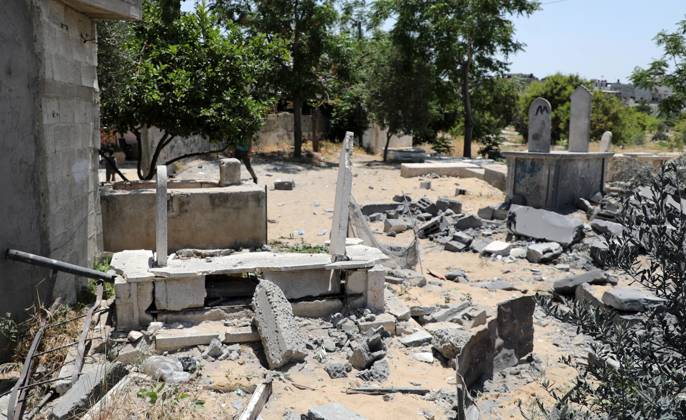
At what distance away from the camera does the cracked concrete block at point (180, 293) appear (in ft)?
19.8

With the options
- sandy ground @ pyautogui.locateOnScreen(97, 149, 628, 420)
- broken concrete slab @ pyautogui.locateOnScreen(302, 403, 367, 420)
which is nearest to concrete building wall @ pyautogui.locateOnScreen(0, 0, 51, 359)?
sandy ground @ pyautogui.locateOnScreen(97, 149, 628, 420)

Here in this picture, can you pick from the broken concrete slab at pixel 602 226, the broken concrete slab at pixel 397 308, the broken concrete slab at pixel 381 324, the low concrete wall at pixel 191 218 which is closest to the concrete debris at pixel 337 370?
the broken concrete slab at pixel 381 324

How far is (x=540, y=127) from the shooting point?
14.3 m

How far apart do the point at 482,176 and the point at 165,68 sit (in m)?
10.5

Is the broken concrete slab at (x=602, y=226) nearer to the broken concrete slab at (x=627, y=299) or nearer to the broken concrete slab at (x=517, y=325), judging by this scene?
the broken concrete slab at (x=627, y=299)

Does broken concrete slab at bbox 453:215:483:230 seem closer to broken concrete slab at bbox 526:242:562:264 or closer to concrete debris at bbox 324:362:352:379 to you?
broken concrete slab at bbox 526:242:562:264

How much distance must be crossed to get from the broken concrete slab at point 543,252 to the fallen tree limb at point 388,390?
19.6 feet

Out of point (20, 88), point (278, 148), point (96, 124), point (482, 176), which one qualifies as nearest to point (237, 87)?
point (96, 124)

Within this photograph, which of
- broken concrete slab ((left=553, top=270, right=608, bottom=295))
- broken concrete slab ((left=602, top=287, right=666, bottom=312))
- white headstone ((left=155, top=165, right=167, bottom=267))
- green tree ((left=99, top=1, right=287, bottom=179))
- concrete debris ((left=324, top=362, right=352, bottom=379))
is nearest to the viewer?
concrete debris ((left=324, top=362, right=352, bottom=379))

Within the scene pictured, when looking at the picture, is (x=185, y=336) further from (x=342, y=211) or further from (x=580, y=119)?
(x=580, y=119)

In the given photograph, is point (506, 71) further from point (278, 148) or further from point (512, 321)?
point (512, 321)

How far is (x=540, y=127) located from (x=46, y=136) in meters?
11.1

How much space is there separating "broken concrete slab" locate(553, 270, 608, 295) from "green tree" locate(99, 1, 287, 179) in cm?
581

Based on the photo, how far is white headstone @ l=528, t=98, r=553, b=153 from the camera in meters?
14.3
